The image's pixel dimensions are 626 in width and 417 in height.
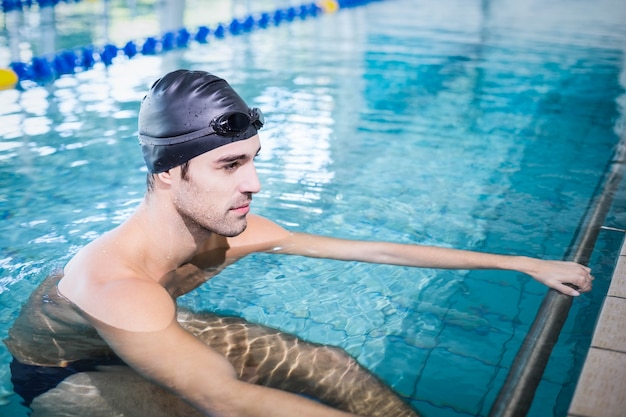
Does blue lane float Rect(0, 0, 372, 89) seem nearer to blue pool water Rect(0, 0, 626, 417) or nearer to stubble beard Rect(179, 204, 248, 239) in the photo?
blue pool water Rect(0, 0, 626, 417)

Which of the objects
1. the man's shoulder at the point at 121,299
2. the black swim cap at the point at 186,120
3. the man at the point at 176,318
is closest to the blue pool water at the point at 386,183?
the man at the point at 176,318

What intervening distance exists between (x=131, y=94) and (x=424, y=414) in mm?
5959

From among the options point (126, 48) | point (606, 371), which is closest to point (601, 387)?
point (606, 371)

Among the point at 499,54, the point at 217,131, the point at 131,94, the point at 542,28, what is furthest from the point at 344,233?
the point at 542,28

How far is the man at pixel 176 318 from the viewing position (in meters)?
2.00

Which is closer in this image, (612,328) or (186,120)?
(186,120)

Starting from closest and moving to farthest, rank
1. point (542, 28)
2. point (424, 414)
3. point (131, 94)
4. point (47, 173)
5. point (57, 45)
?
point (424, 414) → point (47, 173) → point (131, 94) → point (57, 45) → point (542, 28)

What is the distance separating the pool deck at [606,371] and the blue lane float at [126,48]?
713 centimetres

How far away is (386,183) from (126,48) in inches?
245

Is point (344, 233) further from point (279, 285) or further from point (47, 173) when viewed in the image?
point (47, 173)

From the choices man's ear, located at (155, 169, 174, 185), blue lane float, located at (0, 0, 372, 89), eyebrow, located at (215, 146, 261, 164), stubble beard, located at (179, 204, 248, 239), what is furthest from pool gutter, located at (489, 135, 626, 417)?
blue lane float, located at (0, 0, 372, 89)

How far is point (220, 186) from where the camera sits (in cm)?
220

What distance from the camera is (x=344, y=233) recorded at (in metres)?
4.19

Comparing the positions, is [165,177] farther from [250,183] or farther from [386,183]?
[386,183]
